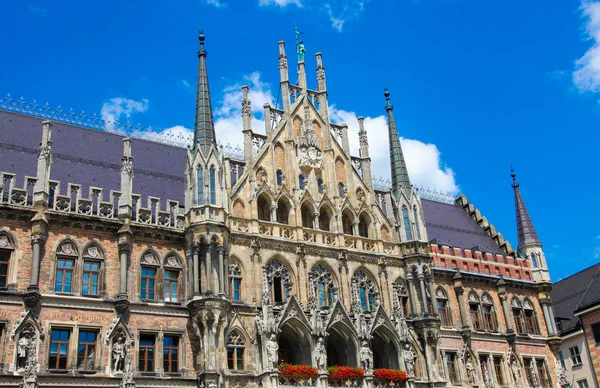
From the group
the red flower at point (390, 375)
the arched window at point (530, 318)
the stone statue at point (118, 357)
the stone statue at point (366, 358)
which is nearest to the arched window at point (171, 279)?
the stone statue at point (118, 357)

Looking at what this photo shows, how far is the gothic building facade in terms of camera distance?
3005 centimetres

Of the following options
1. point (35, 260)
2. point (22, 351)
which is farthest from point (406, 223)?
point (22, 351)

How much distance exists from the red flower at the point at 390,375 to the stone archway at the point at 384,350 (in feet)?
2.32

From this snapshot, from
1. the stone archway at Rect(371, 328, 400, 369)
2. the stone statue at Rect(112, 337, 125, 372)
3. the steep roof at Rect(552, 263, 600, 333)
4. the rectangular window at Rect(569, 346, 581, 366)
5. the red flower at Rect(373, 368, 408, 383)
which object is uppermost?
the steep roof at Rect(552, 263, 600, 333)

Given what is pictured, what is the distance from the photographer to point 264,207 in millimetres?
37156

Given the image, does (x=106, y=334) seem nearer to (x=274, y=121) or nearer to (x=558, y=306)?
(x=274, y=121)

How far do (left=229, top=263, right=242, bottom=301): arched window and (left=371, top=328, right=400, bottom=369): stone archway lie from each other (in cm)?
721

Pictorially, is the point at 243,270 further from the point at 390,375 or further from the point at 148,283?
the point at 390,375

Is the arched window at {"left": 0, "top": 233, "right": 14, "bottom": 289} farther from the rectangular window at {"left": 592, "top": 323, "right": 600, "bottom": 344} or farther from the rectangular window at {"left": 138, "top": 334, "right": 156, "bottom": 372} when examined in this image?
the rectangular window at {"left": 592, "top": 323, "right": 600, "bottom": 344}

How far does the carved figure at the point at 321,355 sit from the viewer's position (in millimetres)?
33281

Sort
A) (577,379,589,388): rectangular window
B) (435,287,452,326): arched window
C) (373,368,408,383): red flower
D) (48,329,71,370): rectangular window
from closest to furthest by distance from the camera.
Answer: (48,329,71,370): rectangular window
(373,368,408,383): red flower
(435,287,452,326): arched window
(577,379,589,388): rectangular window

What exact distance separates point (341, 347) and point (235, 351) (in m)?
5.89

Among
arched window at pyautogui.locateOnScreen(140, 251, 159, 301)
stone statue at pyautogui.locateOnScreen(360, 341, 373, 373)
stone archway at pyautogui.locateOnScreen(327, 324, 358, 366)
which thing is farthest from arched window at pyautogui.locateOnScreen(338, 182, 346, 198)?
arched window at pyautogui.locateOnScreen(140, 251, 159, 301)

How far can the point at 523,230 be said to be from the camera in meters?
47.0
